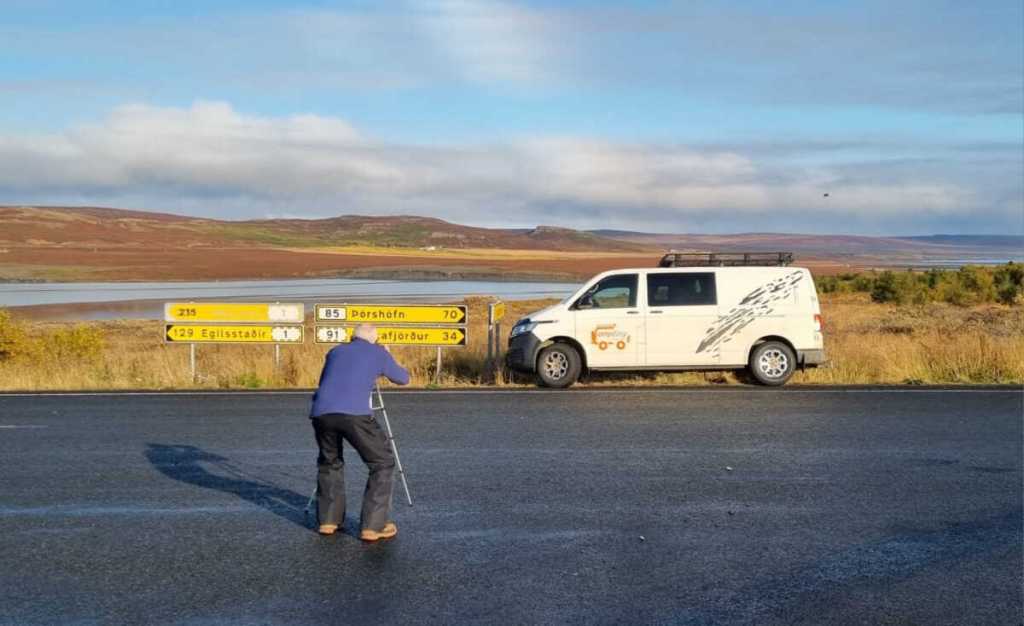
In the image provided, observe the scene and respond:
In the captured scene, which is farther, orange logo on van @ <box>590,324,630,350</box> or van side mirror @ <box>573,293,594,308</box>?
van side mirror @ <box>573,293,594,308</box>

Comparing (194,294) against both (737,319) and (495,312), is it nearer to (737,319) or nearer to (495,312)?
(495,312)

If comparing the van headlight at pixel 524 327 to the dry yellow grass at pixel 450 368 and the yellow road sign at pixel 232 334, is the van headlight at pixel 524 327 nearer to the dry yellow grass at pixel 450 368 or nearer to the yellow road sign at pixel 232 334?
the dry yellow grass at pixel 450 368

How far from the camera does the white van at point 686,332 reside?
17188mm

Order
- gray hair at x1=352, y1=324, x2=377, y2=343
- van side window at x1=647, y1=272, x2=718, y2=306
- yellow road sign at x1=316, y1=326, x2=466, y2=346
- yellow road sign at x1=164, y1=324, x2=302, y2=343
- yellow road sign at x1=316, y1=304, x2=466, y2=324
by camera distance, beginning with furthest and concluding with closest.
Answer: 1. yellow road sign at x1=164, y1=324, x2=302, y2=343
2. yellow road sign at x1=316, y1=304, x2=466, y2=324
3. yellow road sign at x1=316, y1=326, x2=466, y2=346
4. van side window at x1=647, y1=272, x2=718, y2=306
5. gray hair at x1=352, y1=324, x2=377, y2=343

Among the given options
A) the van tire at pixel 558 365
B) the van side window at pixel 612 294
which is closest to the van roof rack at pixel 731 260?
the van side window at pixel 612 294

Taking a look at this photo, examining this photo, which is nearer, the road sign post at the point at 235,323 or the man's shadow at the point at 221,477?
the man's shadow at the point at 221,477

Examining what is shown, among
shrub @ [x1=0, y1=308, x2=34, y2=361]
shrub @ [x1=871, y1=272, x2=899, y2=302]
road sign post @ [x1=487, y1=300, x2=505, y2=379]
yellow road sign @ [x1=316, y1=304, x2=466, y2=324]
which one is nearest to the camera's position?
road sign post @ [x1=487, y1=300, x2=505, y2=379]

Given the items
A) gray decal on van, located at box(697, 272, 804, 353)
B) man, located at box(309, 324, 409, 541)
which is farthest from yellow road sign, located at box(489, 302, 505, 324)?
man, located at box(309, 324, 409, 541)

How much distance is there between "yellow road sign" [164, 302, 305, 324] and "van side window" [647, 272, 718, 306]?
6.39 m

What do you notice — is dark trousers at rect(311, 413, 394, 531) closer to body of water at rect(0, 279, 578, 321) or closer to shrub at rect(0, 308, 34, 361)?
shrub at rect(0, 308, 34, 361)

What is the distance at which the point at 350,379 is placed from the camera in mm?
7984

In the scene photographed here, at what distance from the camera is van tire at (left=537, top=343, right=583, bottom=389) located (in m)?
17.2

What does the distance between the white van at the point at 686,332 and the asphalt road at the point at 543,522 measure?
282 cm

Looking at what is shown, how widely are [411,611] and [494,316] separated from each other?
41.9 feet
